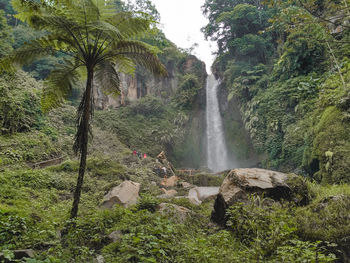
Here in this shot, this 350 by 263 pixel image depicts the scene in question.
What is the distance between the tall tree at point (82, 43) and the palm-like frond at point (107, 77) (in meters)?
0.02

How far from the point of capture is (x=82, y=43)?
3957 millimetres

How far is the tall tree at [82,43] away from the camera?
3.61 metres

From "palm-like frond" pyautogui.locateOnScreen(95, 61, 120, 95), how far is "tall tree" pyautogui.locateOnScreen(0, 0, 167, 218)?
0.07 feet

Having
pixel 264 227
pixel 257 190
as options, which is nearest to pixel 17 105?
pixel 257 190

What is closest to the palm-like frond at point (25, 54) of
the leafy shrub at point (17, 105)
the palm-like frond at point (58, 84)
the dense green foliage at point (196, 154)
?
the palm-like frond at point (58, 84)

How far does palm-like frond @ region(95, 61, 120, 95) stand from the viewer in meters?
4.48

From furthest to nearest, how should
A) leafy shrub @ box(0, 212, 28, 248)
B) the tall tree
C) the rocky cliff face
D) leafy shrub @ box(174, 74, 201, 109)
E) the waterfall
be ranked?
the rocky cliff face → leafy shrub @ box(174, 74, 201, 109) → the waterfall → the tall tree → leafy shrub @ box(0, 212, 28, 248)

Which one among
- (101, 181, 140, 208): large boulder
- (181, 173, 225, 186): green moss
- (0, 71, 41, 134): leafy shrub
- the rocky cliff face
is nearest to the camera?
(101, 181, 140, 208): large boulder

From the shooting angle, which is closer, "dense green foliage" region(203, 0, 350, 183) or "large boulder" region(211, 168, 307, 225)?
"large boulder" region(211, 168, 307, 225)

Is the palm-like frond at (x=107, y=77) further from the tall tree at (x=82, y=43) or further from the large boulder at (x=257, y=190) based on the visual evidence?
the large boulder at (x=257, y=190)

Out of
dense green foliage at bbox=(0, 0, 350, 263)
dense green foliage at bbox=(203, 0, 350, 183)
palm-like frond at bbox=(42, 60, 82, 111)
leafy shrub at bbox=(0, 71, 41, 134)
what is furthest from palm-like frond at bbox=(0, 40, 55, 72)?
leafy shrub at bbox=(0, 71, 41, 134)

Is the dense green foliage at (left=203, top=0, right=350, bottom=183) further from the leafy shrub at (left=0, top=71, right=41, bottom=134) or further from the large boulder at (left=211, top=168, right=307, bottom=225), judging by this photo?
the leafy shrub at (left=0, top=71, right=41, bottom=134)

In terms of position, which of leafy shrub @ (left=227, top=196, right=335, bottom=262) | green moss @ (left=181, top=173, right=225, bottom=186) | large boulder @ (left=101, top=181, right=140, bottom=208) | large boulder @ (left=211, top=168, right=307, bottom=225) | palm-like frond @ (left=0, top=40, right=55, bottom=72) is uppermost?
palm-like frond @ (left=0, top=40, right=55, bottom=72)

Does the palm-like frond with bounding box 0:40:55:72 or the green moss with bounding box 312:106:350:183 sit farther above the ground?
the palm-like frond with bounding box 0:40:55:72
